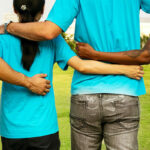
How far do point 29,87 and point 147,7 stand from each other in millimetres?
878

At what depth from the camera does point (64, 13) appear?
102 inches

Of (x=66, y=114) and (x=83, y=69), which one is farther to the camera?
(x=66, y=114)

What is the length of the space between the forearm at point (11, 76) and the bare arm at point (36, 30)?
0.21m

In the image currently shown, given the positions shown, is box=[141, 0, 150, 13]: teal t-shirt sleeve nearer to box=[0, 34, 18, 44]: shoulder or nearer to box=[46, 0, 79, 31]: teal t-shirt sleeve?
box=[46, 0, 79, 31]: teal t-shirt sleeve

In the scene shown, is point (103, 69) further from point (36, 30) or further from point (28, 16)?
point (28, 16)

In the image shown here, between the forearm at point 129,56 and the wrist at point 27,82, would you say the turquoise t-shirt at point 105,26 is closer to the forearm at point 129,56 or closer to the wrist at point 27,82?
→ the forearm at point 129,56

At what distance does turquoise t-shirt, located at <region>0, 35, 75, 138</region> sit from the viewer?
2.66m

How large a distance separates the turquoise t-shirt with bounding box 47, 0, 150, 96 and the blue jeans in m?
0.05

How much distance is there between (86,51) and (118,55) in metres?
0.20

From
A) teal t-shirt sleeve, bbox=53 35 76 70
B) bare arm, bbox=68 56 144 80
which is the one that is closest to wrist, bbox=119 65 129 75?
bare arm, bbox=68 56 144 80

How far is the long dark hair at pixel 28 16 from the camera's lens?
2.66m

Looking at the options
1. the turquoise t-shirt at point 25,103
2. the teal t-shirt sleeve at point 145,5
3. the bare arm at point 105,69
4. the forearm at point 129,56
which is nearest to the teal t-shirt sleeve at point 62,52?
the turquoise t-shirt at point 25,103

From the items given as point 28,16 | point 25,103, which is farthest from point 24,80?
point 28,16

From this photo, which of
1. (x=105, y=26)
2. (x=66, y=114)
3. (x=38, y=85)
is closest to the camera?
(x=105, y=26)
